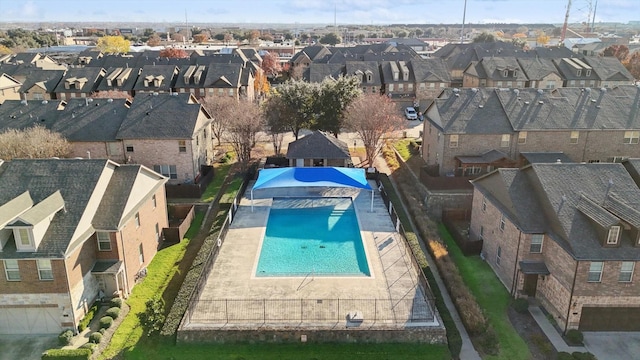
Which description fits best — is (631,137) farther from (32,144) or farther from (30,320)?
(32,144)

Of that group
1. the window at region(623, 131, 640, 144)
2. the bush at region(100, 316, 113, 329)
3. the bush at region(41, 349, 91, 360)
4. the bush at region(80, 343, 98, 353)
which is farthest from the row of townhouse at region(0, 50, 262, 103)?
the bush at region(41, 349, 91, 360)

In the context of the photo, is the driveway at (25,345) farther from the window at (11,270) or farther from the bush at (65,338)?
the window at (11,270)

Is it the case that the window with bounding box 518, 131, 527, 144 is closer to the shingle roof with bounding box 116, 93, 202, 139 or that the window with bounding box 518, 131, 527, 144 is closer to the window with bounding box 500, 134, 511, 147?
the window with bounding box 500, 134, 511, 147

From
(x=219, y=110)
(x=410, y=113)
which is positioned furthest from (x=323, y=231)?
(x=410, y=113)

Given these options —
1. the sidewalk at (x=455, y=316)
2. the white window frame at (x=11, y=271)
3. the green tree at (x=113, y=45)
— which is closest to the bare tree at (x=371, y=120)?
the sidewalk at (x=455, y=316)

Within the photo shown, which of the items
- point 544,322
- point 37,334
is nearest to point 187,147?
point 37,334

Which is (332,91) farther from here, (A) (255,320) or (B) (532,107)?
(A) (255,320)
